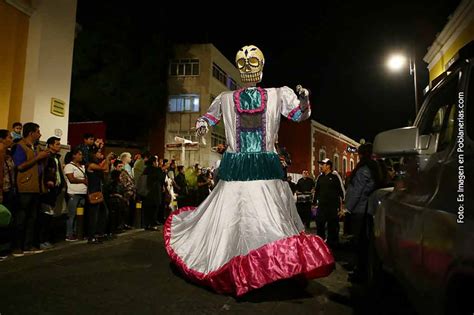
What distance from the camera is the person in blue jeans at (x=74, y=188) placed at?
718 cm

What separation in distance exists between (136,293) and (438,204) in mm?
2890

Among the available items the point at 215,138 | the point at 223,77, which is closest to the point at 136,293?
the point at 215,138

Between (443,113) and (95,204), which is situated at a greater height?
(443,113)

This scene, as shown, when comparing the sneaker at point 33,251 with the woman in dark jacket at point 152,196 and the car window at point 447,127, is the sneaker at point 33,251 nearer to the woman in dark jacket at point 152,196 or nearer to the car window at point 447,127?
the woman in dark jacket at point 152,196

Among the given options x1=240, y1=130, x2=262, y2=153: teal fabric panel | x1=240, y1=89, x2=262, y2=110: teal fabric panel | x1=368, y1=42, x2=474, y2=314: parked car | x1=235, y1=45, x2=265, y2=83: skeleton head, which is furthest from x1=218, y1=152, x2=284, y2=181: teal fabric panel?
x1=368, y1=42, x2=474, y2=314: parked car

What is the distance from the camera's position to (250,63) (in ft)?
13.6

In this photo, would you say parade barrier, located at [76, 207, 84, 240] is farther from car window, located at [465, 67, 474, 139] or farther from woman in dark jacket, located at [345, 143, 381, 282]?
car window, located at [465, 67, 474, 139]

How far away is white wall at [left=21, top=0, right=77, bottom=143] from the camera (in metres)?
9.89

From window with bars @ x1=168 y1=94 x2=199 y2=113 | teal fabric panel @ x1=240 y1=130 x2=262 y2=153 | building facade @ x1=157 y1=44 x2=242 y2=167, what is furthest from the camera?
window with bars @ x1=168 y1=94 x2=199 y2=113

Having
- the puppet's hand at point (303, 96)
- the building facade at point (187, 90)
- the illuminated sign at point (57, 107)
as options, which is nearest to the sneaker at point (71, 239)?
the illuminated sign at point (57, 107)

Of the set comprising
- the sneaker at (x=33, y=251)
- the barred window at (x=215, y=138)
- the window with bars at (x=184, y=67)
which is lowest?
the sneaker at (x=33, y=251)

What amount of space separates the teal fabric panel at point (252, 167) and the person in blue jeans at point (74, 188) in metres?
4.46

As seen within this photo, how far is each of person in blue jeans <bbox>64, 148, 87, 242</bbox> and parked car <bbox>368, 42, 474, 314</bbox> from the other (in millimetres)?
6171

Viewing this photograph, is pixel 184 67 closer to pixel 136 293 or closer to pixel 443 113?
pixel 136 293
